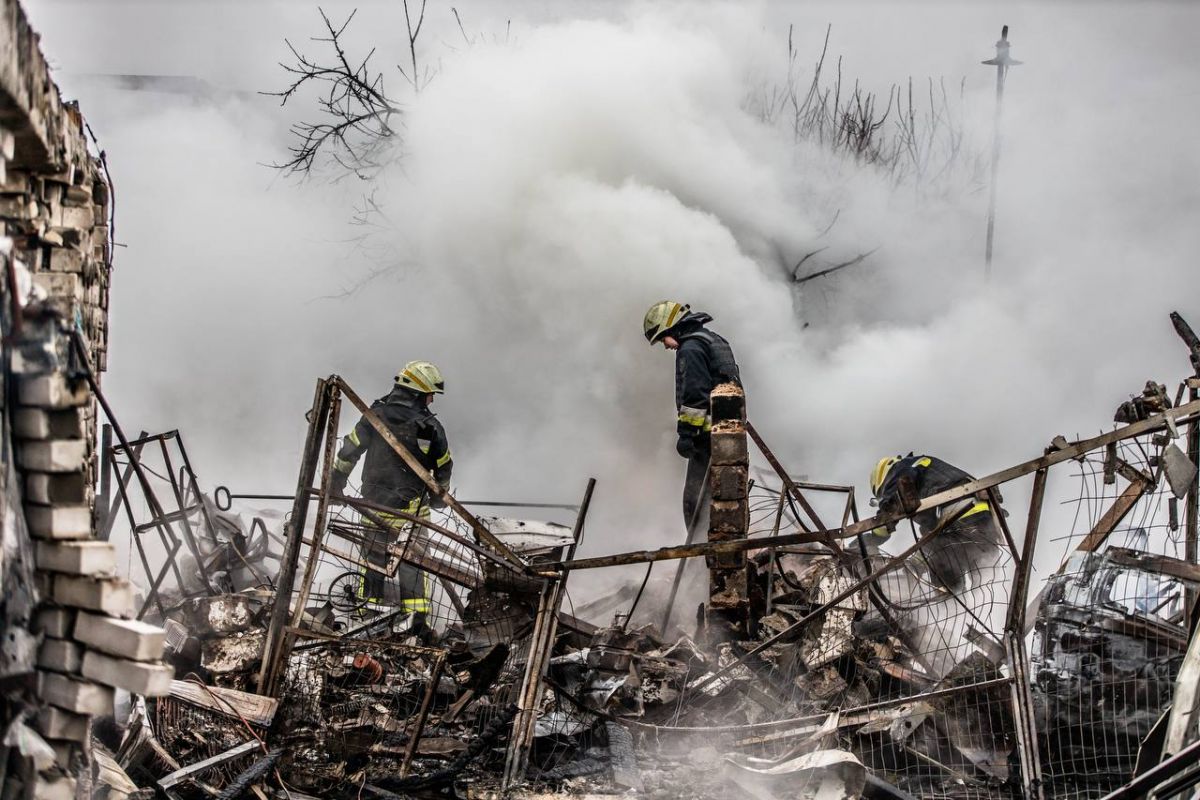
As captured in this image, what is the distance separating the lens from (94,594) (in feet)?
8.74

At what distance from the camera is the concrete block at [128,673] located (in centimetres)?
259

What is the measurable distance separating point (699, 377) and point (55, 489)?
6.02 m

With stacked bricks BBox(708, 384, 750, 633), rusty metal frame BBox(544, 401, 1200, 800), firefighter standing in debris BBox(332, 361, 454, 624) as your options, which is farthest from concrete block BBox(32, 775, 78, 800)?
firefighter standing in debris BBox(332, 361, 454, 624)

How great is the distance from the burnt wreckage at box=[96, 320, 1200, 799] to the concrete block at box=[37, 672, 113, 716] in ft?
6.38

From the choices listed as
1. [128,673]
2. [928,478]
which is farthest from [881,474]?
[128,673]

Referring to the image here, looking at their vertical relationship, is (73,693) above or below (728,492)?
below

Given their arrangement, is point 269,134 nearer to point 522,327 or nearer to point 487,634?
point 522,327

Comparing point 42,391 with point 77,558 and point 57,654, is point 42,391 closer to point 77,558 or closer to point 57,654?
point 77,558

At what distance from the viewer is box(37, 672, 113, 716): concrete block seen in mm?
2666

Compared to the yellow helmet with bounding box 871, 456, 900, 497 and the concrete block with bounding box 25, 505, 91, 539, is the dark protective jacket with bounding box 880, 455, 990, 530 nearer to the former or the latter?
the yellow helmet with bounding box 871, 456, 900, 497

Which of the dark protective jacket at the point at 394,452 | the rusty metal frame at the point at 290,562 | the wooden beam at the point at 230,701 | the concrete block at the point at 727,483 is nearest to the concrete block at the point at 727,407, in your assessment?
the concrete block at the point at 727,483

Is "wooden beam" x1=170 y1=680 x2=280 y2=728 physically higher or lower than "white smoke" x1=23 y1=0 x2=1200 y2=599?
lower

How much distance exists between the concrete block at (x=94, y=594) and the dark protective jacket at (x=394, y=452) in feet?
16.6

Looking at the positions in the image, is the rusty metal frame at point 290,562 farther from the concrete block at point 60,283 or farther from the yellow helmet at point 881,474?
the yellow helmet at point 881,474
